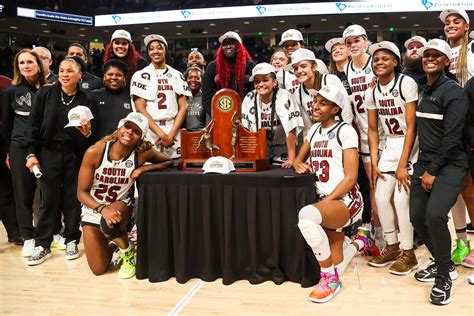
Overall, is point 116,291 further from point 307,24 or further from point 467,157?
point 307,24

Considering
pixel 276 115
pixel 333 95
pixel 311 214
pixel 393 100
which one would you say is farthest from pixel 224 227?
pixel 393 100

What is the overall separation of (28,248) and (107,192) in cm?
110

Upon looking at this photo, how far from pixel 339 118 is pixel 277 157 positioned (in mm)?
639

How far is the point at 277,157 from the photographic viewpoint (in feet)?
12.1

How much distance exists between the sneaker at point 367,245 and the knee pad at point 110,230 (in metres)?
1.81

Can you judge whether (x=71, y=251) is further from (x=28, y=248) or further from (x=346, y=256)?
(x=346, y=256)

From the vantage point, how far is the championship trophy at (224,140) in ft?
10.8

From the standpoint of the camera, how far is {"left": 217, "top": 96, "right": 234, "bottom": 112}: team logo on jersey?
3.37m

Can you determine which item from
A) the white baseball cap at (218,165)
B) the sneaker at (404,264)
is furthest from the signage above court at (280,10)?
the white baseball cap at (218,165)

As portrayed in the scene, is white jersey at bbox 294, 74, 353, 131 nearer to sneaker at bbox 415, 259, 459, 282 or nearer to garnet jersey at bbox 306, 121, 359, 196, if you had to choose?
garnet jersey at bbox 306, 121, 359, 196

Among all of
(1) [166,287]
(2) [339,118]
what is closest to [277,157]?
(2) [339,118]

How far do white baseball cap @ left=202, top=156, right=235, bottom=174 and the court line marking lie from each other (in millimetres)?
765

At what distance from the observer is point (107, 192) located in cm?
337

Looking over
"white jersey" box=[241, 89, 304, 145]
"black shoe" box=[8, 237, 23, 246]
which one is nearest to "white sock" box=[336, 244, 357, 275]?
"white jersey" box=[241, 89, 304, 145]
